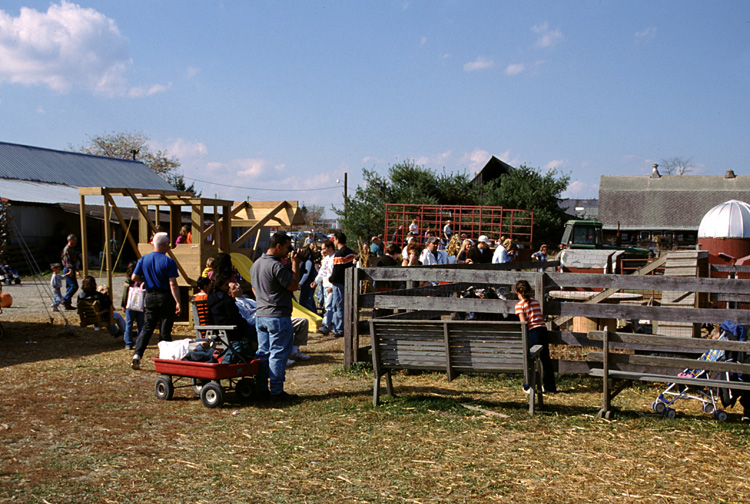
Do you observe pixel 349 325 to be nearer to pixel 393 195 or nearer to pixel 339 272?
pixel 339 272

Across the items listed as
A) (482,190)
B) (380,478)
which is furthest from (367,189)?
(380,478)

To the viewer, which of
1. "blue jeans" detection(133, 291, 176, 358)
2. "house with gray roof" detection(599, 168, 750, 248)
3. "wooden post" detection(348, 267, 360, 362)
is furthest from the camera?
"house with gray roof" detection(599, 168, 750, 248)

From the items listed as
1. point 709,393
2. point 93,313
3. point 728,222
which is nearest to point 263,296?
point 709,393

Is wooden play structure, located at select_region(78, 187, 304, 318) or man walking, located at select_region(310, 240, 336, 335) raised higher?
wooden play structure, located at select_region(78, 187, 304, 318)

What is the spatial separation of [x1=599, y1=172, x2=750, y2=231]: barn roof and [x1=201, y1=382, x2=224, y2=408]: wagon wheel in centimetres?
5310

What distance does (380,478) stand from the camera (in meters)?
4.73

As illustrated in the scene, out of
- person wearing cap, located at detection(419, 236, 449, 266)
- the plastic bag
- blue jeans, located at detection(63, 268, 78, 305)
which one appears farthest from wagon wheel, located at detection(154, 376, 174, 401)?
blue jeans, located at detection(63, 268, 78, 305)

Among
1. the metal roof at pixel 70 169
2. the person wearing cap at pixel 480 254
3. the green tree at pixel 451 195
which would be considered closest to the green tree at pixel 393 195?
the green tree at pixel 451 195

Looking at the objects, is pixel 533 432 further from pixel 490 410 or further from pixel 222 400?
pixel 222 400

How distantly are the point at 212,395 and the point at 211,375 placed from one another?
262 mm

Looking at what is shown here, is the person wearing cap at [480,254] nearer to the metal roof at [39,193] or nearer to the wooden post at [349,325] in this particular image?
the wooden post at [349,325]

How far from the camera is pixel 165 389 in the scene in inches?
288

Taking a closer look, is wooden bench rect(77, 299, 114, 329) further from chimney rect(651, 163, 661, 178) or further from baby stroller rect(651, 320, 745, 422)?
chimney rect(651, 163, 661, 178)

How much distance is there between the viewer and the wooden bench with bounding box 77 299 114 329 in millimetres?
11953
